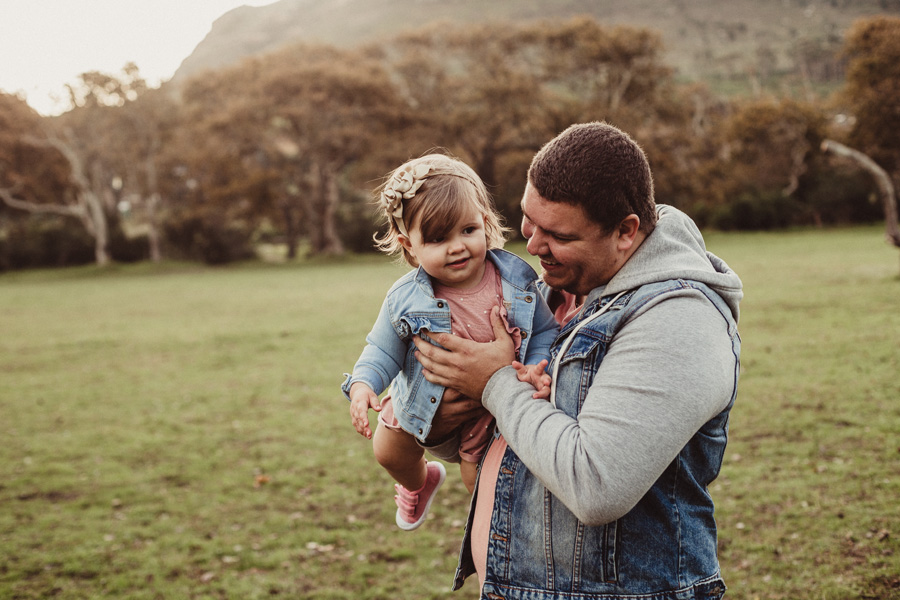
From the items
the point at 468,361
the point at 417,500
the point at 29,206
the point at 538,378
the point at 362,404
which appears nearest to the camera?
the point at 538,378

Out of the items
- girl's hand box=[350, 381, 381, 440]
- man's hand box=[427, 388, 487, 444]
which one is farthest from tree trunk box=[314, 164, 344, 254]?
man's hand box=[427, 388, 487, 444]

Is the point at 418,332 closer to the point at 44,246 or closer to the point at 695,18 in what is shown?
the point at 44,246

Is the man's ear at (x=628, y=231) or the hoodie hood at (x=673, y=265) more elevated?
the man's ear at (x=628, y=231)

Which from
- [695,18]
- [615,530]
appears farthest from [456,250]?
[695,18]

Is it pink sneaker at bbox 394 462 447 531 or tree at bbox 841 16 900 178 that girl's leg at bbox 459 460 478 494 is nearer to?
pink sneaker at bbox 394 462 447 531

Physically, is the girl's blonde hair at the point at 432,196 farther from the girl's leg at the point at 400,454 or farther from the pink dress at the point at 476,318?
the girl's leg at the point at 400,454

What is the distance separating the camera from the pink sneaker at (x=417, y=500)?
3.35m

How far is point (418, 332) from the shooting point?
103 inches

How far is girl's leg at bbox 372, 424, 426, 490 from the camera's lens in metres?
2.90

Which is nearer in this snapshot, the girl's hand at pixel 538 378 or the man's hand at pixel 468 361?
the girl's hand at pixel 538 378

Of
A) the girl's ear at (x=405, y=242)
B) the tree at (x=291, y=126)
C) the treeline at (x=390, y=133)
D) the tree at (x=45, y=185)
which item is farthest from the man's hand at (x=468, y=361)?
the tree at (x=45, y=185)

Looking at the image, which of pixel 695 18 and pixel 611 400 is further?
pixel 695 18

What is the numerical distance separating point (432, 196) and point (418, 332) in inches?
21.0

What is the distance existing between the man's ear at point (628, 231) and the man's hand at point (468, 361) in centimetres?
48
